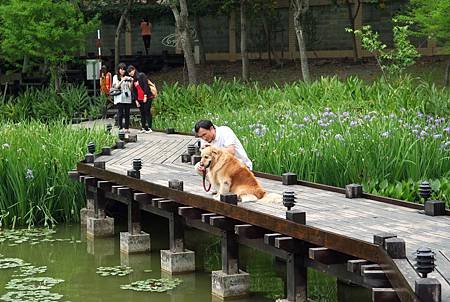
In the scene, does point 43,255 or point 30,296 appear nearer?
point 30,296

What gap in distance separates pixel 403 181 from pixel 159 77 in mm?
27336

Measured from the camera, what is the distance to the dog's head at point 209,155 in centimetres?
1101

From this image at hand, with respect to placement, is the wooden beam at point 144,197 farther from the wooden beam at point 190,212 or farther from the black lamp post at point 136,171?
the wooden beam at point 190,212

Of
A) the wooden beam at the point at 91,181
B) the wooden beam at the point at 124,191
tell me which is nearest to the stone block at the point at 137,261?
the wooden beam at the point at 124,191

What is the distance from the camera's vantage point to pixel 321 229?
29.7ft

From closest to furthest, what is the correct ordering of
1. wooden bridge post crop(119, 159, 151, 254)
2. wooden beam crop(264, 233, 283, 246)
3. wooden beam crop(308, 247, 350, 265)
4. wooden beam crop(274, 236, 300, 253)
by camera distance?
wooden beam crop(308, 247, 350, 265) → wooden beam crop(274, 236, 300, 253) → wooden beam crop(264, 233, 283, 246) → wooden bridge post crop(119, 159, 151, 254)

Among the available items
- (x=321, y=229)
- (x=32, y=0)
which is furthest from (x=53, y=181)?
(x=32, y=0)

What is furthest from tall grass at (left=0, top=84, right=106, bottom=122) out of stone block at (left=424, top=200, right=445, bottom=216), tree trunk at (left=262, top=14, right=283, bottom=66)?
stone block at (left=424, top=200, right=445, bottom=216)

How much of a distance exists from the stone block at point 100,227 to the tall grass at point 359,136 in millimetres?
2375

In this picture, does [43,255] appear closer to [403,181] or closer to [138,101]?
[403,181]

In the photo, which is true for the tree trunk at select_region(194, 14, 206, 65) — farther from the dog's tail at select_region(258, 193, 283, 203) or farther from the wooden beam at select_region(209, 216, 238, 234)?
the wooden beam at select_region(209, 216, 238, 234)

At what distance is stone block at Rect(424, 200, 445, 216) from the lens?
1030 centimetres

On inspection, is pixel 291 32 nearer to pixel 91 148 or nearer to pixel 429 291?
pixel 91 148

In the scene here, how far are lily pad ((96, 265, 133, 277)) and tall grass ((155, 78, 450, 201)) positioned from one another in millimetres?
2578
